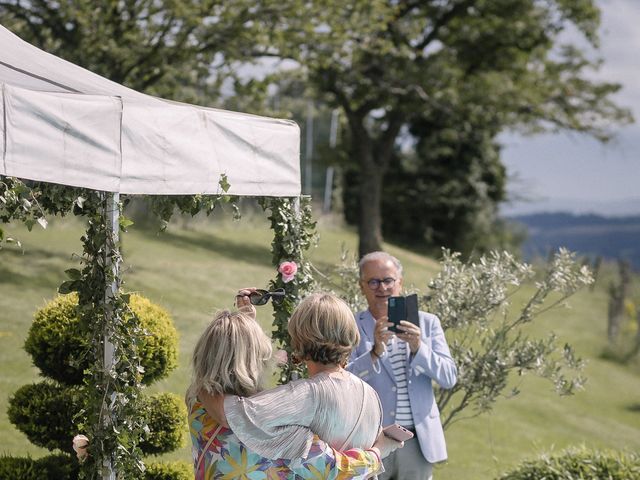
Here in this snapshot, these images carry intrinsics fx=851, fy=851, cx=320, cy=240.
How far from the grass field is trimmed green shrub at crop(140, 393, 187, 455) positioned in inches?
92.9

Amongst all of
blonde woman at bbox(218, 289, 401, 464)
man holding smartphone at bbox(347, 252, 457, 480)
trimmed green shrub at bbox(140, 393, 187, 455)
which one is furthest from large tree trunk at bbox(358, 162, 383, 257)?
blonde woman at bbox(218, 289, 401, 464)

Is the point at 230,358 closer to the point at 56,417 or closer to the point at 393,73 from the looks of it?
the point at 56,417

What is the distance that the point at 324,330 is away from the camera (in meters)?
3.44

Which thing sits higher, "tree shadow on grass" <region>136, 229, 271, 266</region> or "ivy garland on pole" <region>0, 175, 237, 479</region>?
"ivy garland on pole" <region>0, 175, 237, 479</region>

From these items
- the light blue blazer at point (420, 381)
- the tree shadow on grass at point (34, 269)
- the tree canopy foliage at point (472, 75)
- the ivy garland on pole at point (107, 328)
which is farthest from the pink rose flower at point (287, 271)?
the tree canopy foliage at point (472, 75)

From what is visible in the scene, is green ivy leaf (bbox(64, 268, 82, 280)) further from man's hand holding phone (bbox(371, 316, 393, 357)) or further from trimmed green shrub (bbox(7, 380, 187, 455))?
man's hand holding phone (bbox(371, 316, 393, 357))

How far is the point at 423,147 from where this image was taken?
32750mm

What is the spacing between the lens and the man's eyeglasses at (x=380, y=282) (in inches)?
200

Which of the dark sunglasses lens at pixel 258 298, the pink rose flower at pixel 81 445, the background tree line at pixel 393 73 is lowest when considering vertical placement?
the pink rose flower at pixel 81 445

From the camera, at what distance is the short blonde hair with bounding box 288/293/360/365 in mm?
3438

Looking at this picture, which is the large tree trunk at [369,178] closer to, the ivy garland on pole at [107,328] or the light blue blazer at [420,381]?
the light blue blazer at [420,381]

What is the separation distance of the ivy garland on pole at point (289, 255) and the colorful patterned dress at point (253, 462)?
6.29ft

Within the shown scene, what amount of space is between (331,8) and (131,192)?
1346 cm

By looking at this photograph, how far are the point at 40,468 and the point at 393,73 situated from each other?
1752cm
